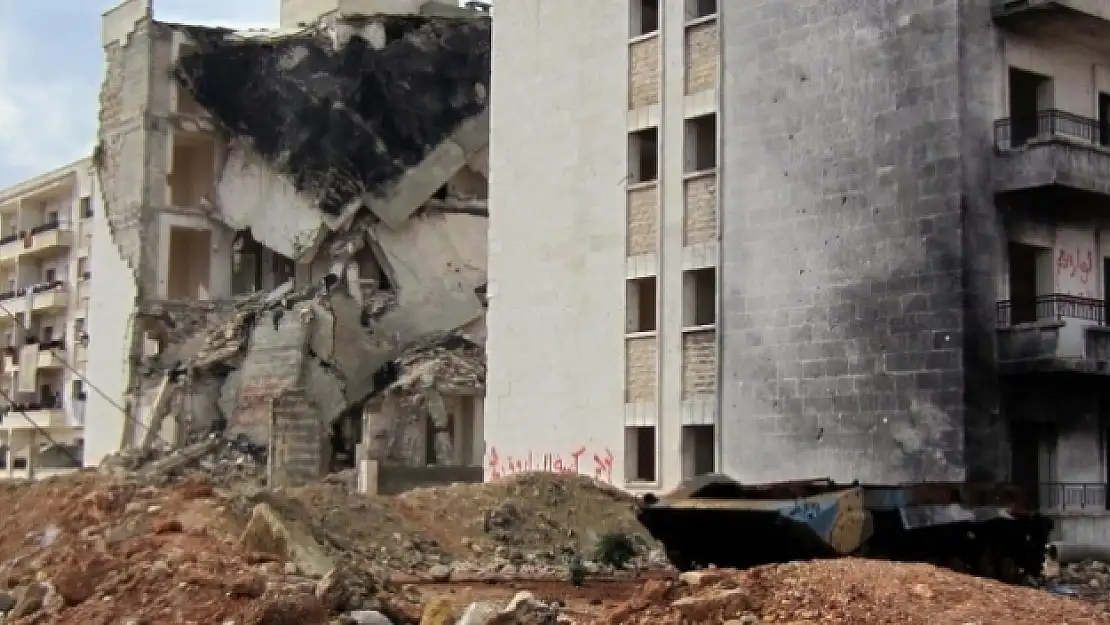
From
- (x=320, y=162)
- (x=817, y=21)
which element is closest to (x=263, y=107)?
(x=320, y=162)

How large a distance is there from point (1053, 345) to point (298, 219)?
29.1 metres

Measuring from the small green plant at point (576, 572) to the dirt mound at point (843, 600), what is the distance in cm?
734

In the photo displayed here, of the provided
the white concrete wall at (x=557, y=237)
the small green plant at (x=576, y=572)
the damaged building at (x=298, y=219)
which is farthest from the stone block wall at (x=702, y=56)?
the damaged building at (x=298, y=219)

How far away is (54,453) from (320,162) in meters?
20.2

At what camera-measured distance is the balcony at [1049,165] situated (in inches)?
850

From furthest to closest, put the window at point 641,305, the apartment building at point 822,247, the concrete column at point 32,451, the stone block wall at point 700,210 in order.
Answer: the concrete column at point 32,451 < the window at point 641,305 < the stone block wall at point 700,210 < the apartment building at point 822,247

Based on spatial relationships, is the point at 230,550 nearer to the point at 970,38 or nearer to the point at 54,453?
the point at 970,38

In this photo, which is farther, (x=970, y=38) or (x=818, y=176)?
(x=818, y=176)

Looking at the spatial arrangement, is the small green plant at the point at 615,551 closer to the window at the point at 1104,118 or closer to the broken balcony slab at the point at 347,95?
the window at the point at 1104,118

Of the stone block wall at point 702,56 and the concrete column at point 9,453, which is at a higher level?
the stone block wall at point 702,56

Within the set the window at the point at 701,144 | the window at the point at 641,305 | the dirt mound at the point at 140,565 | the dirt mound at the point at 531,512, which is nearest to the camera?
the dirt mound at the point at 140,565

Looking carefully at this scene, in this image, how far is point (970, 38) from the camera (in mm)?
21922

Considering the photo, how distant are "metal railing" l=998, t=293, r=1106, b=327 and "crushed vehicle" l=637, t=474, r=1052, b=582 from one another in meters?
4.48

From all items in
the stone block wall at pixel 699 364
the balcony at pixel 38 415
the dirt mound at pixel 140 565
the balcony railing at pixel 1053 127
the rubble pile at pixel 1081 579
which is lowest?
the rubble pile at pixel 1081 579
